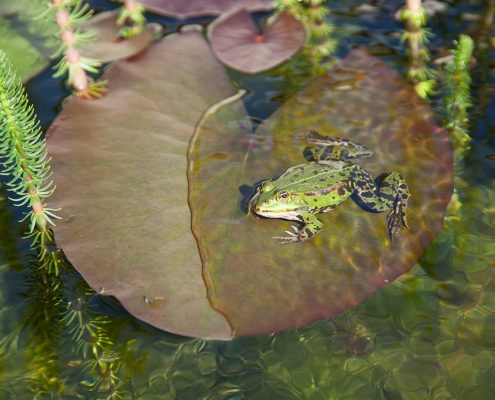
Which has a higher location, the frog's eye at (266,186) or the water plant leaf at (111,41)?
the water plant leaf at (111,41)

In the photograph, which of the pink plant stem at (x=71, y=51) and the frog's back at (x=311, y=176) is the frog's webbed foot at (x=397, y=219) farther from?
the pink plant stem at (x=71, y=51)

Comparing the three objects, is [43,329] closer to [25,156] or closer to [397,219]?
[25,156]

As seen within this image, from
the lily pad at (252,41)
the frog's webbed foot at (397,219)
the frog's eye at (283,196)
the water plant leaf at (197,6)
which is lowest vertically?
the frog's webbed foot at (397,219)

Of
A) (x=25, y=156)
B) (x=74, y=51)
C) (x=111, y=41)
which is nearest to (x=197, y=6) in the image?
(x=111, y=41)

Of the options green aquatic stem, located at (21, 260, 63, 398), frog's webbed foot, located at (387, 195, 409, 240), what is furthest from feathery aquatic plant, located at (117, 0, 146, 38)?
frog's webbed foot, located at (387, 195, 409, 240)

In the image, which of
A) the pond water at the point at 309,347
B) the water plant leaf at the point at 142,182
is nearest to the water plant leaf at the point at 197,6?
the water plant leaf at the point at 142,182

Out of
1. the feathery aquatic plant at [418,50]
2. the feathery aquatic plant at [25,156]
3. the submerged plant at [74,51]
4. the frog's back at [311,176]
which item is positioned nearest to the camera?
the feathery aquatic plant at [25,156]
